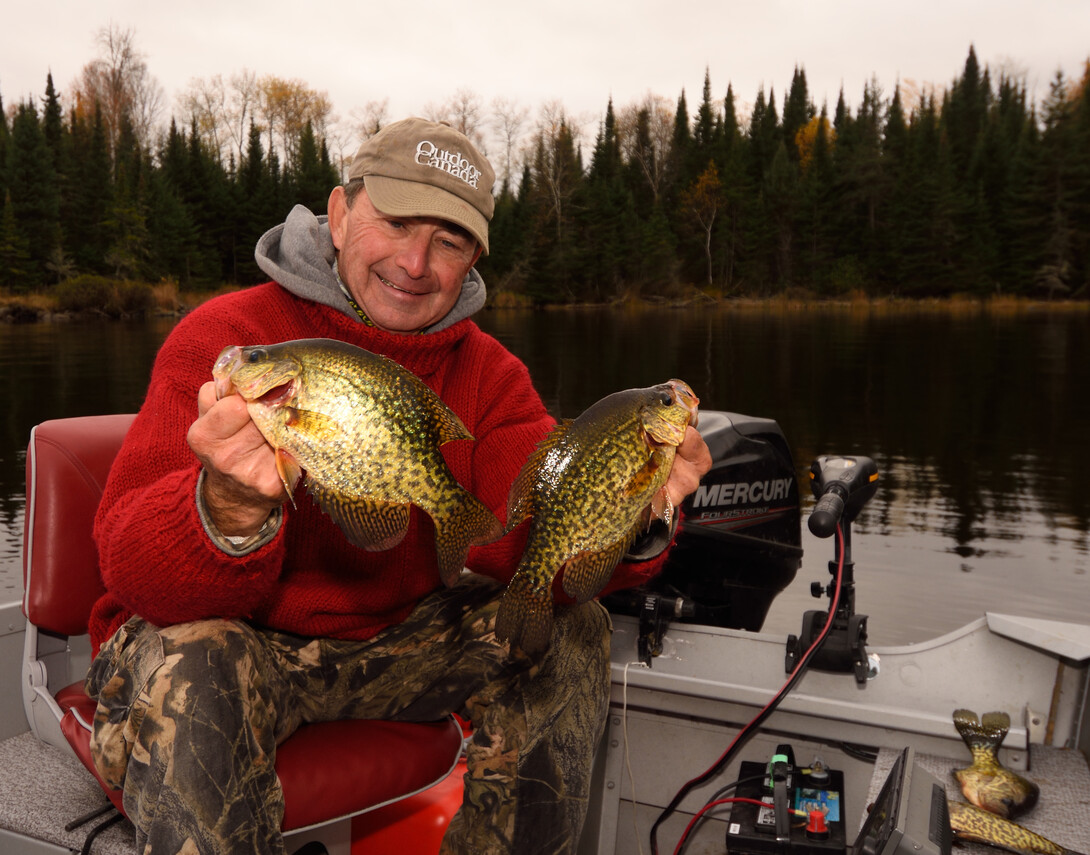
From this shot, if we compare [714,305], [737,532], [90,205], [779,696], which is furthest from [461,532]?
[714,305]

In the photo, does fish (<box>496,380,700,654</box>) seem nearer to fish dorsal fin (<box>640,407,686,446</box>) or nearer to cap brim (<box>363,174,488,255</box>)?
fish dorsal fin (<box>640,407,686,446</box>)

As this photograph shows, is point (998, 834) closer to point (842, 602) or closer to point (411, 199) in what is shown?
point (842, 602)

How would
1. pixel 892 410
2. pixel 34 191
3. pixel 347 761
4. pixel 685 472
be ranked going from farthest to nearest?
pixel 34 191, pixel 892 410, pixel 347 761, pixel 685 472

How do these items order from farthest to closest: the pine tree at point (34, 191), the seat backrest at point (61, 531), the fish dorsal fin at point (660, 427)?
the pine tree at point (34, 191) → the seat backrest at point (61, 531) → the fish dorsal fin at point (660, 427)

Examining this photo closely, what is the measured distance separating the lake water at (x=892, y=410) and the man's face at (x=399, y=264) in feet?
15.0

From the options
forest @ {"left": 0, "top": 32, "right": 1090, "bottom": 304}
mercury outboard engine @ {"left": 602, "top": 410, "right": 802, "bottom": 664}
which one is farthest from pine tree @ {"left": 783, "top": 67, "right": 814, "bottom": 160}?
mercury outboard engine @ {"left": 602, "top": 410, "right": 802, "bottom": 664}

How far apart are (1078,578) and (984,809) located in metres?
6.97

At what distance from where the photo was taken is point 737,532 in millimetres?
3783

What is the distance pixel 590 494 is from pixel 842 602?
1.11 m

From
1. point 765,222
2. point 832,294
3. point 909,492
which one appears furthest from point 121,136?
point 909,492

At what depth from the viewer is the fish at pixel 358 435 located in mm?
1688

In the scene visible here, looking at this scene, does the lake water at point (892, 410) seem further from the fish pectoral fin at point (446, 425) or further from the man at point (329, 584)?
the fish pectoral fin at point (446, 425)

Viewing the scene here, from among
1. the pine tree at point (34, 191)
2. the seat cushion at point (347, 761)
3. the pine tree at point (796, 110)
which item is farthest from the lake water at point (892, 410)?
the pine tree at point (796, 110)

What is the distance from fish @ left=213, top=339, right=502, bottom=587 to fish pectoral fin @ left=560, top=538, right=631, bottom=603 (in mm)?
208
